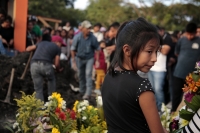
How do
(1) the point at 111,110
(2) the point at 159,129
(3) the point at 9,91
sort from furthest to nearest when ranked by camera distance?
(3) the point at 9,91 → (1) the point at 111,110 → (2) the point at 159,129

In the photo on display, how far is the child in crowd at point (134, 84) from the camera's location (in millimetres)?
1740

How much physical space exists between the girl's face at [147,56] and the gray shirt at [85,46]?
229 inches

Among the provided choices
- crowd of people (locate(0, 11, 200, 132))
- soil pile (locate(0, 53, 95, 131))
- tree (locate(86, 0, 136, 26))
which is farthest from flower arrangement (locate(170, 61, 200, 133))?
tree (locate(86, 0, 136, 26))

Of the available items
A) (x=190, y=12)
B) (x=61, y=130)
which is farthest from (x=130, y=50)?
(x=190, y=12)

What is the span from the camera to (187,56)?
6.61m

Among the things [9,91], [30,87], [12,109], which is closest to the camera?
[12,109]

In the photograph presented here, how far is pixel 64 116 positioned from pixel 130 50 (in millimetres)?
1990

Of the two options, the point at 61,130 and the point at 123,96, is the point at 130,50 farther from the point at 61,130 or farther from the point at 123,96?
the point at 61,130

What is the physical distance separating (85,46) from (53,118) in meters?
4.19

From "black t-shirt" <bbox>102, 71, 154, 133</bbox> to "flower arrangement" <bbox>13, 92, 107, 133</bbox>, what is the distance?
61.4 inches

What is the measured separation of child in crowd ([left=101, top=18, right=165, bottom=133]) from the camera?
174cm

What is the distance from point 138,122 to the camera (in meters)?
1.83

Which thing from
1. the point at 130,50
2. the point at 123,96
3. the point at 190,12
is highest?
the point at 130,50

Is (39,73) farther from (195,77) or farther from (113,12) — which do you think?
(113,12)
